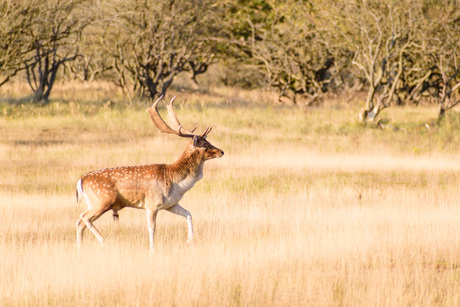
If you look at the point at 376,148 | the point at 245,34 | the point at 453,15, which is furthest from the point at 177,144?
the point at 245,34

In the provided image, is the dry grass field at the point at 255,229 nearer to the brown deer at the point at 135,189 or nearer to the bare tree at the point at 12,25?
the brown deer at the point at 135,189

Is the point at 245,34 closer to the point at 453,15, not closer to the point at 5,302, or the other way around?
the point at 453,15

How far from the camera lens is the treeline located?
78.4 feet

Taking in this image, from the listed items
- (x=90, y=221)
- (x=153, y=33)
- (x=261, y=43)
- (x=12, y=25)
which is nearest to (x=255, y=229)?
(x=90, y=221)

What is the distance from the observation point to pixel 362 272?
684cm

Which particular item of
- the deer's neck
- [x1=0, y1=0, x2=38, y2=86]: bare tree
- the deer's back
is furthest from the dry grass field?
[x1=0, y1=0, x2=38, y2=86]: bare tree

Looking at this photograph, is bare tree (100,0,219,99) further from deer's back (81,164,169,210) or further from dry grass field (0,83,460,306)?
deer's back (81,164,169,210)

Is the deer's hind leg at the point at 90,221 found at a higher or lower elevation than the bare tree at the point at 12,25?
lower

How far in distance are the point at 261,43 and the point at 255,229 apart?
25238mm

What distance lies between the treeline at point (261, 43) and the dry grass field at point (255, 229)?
597cm

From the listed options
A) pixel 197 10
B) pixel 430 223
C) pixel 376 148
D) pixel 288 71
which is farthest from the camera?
pixel 288 71

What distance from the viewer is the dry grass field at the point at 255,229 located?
6145 millimetres

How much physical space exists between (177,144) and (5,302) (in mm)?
12918

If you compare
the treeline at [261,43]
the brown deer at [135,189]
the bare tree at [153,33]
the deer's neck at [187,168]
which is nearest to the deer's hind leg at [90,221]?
the brown deer at [135,189]
